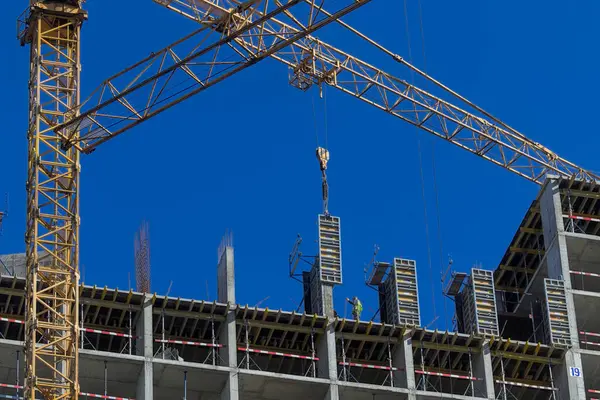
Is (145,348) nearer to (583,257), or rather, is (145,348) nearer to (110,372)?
(110,372)

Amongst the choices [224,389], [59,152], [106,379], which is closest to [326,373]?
[224,389]

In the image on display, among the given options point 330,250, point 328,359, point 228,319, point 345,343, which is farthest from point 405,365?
point 228,319

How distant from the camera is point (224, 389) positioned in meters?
89.6

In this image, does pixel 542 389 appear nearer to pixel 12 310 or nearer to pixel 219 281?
pixel 219 281

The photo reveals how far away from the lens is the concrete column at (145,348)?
8731 centimetres

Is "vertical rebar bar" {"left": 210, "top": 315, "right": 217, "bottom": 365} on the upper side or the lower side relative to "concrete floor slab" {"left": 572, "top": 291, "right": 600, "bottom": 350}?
lower

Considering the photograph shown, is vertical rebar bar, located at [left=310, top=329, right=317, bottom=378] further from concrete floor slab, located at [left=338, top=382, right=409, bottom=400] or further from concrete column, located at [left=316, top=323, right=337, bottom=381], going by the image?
concrete floor slab, located at [left=338, top=382, right=409, bottom=400]

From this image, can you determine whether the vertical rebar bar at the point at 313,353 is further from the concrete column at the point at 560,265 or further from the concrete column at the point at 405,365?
the concrete column at the point at 560,265

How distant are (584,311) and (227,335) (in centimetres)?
2067

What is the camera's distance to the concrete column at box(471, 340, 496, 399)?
93250mm

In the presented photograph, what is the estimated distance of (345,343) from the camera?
9306cm

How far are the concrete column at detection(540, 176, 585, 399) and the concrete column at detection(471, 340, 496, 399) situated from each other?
3.88 m

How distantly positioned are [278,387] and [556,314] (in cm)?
1601

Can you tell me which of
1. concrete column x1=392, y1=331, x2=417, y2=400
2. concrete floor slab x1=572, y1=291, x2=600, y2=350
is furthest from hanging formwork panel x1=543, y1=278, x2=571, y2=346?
concrete column x1=392, y1=331, x2=417, y2=400
